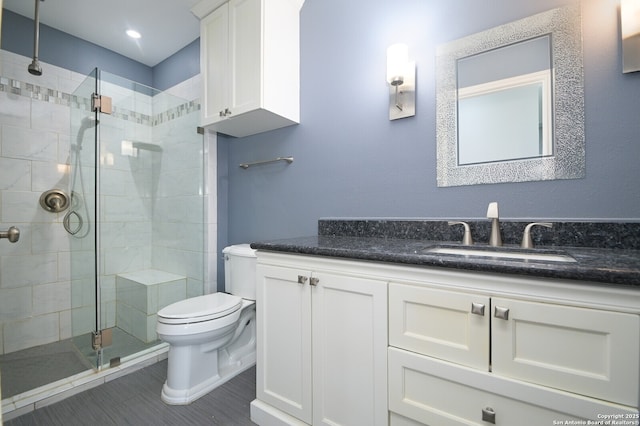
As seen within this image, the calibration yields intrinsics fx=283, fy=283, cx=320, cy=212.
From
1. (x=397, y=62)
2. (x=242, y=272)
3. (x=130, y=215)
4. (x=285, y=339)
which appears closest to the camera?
(x=285, y=339)

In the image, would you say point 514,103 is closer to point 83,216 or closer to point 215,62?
point 215,62

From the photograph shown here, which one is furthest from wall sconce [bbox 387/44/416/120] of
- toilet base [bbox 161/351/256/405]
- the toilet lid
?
toilet base [bbox 161/351/256/405]

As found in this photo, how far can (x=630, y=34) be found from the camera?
1.07m

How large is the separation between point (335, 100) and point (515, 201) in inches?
44.6

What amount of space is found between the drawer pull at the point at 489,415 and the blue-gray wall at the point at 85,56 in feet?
9.57

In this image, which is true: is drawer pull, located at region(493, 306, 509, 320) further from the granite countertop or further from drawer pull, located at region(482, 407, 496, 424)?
drawer pull, located at region(482, 407, 496, 424)

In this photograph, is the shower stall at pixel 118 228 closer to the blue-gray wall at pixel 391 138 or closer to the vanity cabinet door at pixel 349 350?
the blue-gray wall at pixel 391 138

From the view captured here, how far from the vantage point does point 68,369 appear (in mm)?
1792

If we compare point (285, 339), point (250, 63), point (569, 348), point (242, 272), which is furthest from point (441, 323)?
point (250, 63)

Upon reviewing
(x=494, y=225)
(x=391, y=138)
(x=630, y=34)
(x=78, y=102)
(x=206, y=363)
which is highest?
(x=78, y=102)

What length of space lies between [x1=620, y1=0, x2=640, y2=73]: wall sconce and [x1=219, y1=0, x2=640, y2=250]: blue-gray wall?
3 cm

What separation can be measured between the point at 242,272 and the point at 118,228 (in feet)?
3.95

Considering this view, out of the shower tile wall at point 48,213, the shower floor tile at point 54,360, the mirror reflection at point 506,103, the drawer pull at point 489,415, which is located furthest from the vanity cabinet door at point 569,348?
the shower floor tile at point 54,360

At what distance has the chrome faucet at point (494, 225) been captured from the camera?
1192 mm
